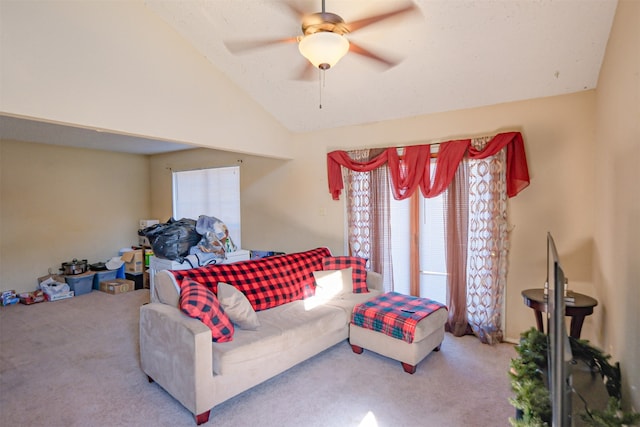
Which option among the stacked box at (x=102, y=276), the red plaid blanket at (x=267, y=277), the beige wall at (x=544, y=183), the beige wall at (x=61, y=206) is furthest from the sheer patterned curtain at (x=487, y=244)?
the beige wall at (x=61, y=206)

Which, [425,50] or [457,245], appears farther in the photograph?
[457,245]

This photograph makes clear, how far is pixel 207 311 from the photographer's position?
7.54ft

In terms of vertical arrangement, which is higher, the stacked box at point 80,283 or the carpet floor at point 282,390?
the stacked box at point 80,283

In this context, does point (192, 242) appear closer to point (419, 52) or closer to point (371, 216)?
point (371, 216)

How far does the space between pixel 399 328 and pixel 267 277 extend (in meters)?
1.31

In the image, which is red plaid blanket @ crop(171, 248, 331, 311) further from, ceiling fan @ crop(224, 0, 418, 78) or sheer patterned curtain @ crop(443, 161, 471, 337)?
ceiling fan @ crop(224, 0, 418, 78)

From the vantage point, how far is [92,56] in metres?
2.60

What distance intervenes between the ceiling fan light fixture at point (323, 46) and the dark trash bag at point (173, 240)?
2.88 m

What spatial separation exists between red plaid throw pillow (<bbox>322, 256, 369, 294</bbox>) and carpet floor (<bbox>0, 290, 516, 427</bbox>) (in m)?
0.62

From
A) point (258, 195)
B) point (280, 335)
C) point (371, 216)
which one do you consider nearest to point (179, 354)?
point (280, 335)

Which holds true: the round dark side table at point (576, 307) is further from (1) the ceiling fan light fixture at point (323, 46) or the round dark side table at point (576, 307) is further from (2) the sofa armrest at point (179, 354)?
(2) the sofa armrest at point (179, 354)

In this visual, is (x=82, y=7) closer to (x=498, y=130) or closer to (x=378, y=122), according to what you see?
(x=378, y=122)

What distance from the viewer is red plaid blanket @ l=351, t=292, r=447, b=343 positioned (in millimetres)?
2736

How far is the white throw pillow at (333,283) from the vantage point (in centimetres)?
348
